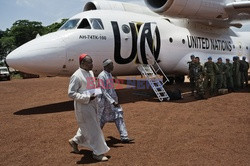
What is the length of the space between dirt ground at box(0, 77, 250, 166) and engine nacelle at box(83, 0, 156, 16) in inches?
210

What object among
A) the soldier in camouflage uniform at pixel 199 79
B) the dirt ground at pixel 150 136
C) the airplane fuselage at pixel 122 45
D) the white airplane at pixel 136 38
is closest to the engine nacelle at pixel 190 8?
the white airplane at pixel 136 38

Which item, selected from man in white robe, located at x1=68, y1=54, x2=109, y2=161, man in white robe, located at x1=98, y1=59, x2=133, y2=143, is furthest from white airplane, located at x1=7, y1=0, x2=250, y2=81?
man in white robe, located at x1=68, y1=54, x2=109, y2=161

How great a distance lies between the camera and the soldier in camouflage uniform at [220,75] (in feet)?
39.3

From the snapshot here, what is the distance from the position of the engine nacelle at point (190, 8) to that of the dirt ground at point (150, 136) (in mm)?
5135

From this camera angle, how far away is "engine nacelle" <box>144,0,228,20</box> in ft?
40.5

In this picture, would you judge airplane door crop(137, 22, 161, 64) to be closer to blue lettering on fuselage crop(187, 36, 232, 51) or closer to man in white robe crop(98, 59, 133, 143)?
blue lettering on fuselage crop(187, 36, 232, 51)

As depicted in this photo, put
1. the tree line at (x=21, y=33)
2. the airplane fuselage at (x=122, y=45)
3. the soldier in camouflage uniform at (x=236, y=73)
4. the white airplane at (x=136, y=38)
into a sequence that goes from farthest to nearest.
A: the tree line at (x=21, y=33) → the soldier in camouflage uniform at (x=236, y=73) → the white airplane at (x=136, y=38) → the airplane fuselage at (x=122, y=45)

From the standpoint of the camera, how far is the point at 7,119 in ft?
A: 27.0

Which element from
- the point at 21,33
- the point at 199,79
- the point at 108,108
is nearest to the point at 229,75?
the point at 199,79

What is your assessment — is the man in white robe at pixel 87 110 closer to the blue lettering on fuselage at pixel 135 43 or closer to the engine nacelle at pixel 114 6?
the blue lettering on fuselage at pixel 135 43

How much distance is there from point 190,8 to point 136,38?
347 cm

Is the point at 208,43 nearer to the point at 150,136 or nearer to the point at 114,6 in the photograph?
the point at 114,6

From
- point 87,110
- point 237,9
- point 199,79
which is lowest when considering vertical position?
point 87,110

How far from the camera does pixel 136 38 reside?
36.2ft
